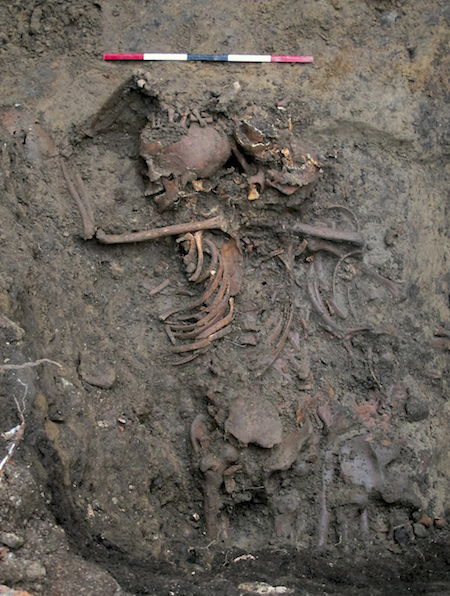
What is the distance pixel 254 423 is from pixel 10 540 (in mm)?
1909

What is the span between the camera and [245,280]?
216 inches

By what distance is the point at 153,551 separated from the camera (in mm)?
4430

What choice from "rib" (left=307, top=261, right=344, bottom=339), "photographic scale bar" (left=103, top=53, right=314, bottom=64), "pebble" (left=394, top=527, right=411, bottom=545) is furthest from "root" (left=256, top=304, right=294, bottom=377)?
"photographic scale bar" (left=103, top=53, right=314, bottom=64)

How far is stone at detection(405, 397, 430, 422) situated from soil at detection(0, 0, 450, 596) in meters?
0.02

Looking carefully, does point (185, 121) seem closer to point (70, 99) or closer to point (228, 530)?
point (70, 99)

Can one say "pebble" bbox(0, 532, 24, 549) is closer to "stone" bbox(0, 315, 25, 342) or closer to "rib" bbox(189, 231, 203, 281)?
"stone" bbox(0, 315, 25, 342)

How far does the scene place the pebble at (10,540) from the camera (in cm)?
349

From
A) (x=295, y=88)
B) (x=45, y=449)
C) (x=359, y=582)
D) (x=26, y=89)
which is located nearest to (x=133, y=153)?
(x=26, y=89)

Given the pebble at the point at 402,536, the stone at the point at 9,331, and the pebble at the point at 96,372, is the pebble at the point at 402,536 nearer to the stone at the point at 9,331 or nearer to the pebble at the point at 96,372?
the pebble at the point at 96,372

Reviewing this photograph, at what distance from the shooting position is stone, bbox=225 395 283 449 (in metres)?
4.92

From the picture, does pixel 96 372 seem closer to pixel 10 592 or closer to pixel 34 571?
pixel 34 571

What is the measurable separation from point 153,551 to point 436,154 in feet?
11.8

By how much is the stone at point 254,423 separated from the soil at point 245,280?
0.6 inches

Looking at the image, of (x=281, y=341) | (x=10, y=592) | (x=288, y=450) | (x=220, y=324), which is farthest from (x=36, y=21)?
(x=10, y=592)
